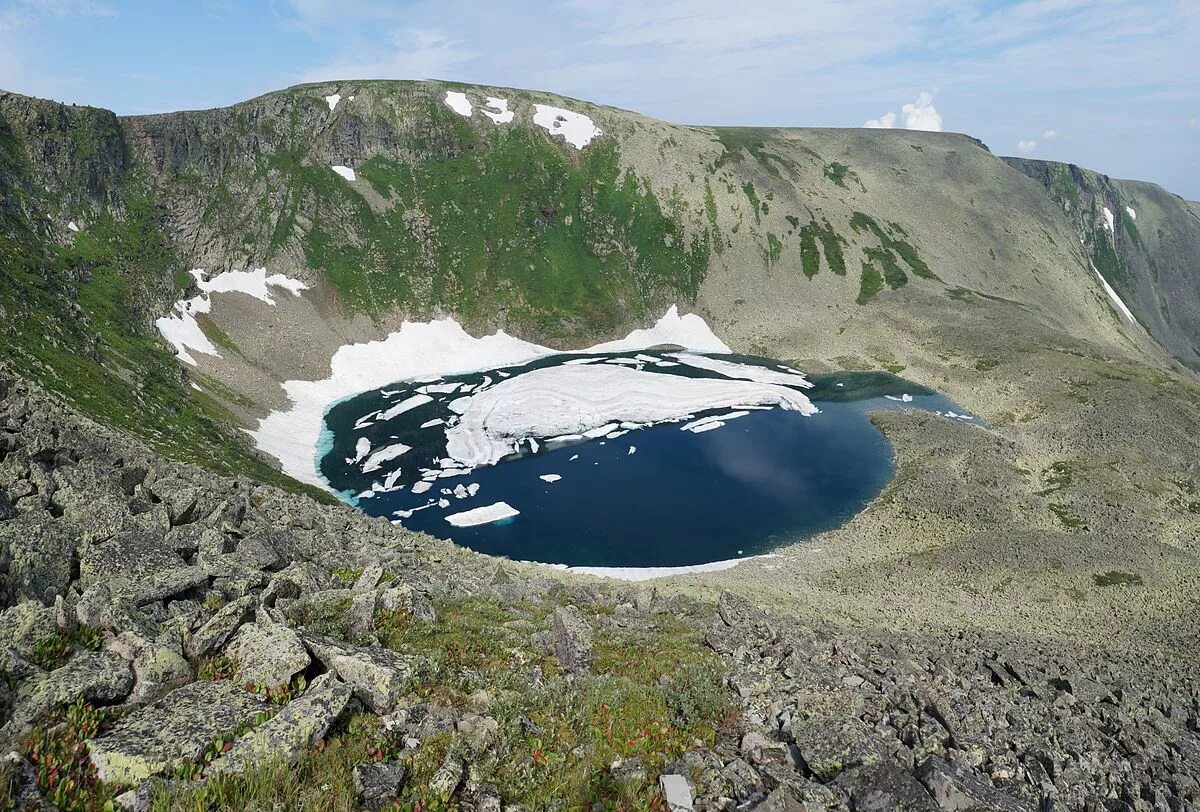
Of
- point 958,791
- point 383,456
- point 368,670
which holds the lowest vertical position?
point 383,456

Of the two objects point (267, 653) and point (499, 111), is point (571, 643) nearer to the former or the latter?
point (267, 653)

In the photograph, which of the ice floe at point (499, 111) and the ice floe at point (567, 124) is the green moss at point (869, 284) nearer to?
the ice floe at point (567, 124)

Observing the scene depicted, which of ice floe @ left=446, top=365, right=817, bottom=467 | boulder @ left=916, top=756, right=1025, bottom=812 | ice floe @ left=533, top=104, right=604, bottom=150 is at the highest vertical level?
ice floe @ left=533, top=104, right=604, bottom=150

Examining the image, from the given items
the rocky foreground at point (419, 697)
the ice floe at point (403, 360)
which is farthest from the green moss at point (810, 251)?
the rocky foreground at point (419, 697)

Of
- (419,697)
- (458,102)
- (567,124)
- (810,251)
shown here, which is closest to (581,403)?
(419,697)

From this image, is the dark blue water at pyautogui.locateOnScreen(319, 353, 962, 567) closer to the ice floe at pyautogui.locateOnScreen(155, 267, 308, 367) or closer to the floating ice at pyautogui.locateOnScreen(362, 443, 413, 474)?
the floating ice at pyautogui.locateOnScreen(362, 443, 413, 474)

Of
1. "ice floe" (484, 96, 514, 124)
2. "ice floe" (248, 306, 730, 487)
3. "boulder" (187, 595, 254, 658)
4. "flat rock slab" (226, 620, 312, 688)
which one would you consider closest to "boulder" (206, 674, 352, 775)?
"flat rock slab" (226, 620, 312, 688)
